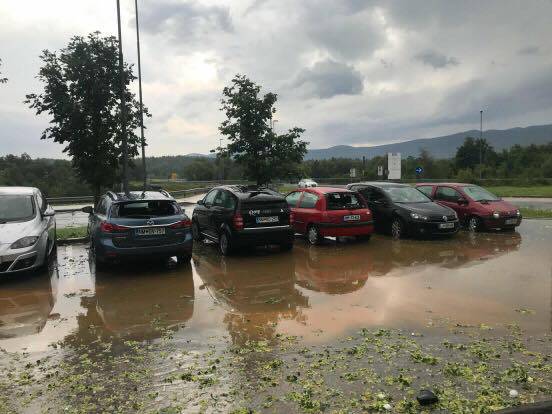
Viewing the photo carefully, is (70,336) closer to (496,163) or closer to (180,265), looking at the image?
(180,265)

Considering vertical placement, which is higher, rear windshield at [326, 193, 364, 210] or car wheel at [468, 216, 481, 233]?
rear windshield at [326, 193, 364, 210]

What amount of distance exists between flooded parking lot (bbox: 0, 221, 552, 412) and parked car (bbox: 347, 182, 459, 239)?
1907mm

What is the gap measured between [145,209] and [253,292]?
291 cm

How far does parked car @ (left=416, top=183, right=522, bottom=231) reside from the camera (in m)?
13.4

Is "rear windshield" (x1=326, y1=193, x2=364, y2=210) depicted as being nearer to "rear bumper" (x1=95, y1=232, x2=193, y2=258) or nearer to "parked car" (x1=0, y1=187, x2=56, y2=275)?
"rear bumper" (x1=95, y1=232, x2=193, y2=258)

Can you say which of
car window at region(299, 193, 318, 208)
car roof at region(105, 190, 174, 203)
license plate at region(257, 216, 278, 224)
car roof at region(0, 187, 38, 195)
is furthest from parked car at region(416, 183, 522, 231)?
car roof at region(0, 187, 38, 195)

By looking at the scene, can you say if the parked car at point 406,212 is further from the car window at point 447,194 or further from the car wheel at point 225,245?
the car wheel at point 225,245

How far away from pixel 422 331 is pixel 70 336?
434cm

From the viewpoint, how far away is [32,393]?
13.4ft

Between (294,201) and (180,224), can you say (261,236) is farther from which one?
(294,201)

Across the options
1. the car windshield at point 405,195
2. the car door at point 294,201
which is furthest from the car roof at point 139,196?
the car windshield at point 405,195

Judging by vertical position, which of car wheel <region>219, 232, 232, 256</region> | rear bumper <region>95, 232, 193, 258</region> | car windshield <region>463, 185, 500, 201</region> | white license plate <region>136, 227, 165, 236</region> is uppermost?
car windshield <region>463, 185, 500, 201</region>

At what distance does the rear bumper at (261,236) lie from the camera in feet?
33.1

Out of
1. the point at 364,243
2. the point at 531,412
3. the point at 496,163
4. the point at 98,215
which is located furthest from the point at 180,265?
the point at 496,163
